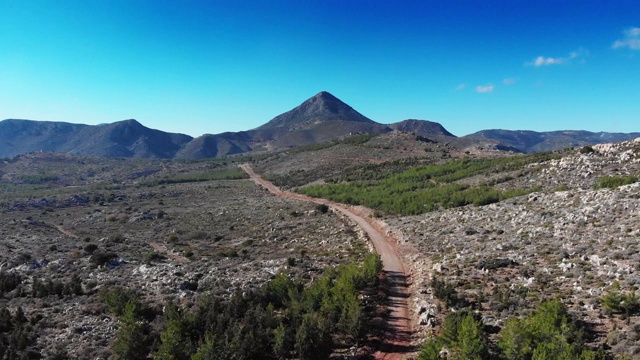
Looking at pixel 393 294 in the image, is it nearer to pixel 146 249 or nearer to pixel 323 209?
pixel 146 249

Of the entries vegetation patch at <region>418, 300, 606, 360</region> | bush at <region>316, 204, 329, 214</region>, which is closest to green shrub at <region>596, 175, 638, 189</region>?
vegetation patch at <region>418, 300, 606, 360</region>

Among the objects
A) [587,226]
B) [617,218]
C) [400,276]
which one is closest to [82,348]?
[400,276]

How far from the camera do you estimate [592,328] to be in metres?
15.1

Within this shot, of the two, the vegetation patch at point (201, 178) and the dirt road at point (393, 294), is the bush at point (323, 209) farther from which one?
the vegetation patch at point (201, 178)

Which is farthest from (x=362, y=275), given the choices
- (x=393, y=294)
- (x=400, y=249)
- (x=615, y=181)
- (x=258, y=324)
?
(x=615, y=181)

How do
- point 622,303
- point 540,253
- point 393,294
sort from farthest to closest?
1. point 540,253
2. point 393,294
3. point 622,303

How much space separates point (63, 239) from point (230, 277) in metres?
25.3

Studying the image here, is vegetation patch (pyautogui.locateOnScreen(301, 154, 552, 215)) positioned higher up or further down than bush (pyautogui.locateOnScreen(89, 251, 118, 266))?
higher up

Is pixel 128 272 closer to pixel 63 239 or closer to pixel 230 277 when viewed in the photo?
pixel 230 277

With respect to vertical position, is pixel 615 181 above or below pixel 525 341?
above

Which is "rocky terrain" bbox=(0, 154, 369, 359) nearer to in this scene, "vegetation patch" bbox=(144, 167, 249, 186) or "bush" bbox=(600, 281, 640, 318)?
"bush" bbox=(600, 281, 640, 318)

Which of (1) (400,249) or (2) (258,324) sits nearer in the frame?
(2) (258,324)

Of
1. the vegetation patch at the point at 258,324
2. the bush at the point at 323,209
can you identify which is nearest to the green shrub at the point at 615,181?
the vegetation patch at the point at 258,324

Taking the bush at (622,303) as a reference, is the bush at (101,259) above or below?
below
